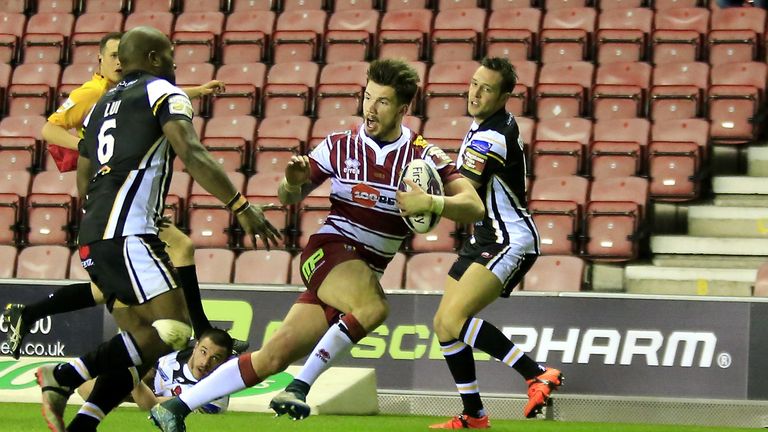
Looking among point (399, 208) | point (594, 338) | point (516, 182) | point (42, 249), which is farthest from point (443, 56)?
point (399, 208)

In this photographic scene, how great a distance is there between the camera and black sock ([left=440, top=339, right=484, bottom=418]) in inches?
304

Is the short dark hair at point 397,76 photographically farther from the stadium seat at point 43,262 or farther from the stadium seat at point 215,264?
the stadium seat at point 43,262

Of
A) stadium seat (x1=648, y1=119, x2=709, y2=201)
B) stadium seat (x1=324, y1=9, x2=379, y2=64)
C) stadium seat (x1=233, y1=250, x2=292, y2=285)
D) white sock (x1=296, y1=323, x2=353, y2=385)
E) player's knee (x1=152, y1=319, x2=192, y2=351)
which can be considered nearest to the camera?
player's knee (x1=152, y1=319, x2=192, y2=351)

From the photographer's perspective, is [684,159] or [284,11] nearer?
[684,159]

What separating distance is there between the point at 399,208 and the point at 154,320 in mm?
1176

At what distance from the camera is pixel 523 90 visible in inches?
527

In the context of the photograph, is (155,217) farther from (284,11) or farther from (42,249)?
(284,11)

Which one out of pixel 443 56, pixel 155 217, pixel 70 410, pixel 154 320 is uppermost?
pixel 443 56

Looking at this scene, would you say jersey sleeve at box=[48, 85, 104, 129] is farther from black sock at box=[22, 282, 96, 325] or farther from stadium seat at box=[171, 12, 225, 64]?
stadium seat at box=[171, 12, 225, 64]

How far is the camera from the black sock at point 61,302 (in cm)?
750

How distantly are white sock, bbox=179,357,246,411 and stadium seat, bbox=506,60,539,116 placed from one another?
7824 mm

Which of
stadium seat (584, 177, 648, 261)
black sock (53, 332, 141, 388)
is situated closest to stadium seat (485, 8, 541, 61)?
stadium seat (584, 177, 648, 261)

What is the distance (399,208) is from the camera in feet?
19.2

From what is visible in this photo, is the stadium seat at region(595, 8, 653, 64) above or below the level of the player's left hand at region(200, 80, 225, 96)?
above
